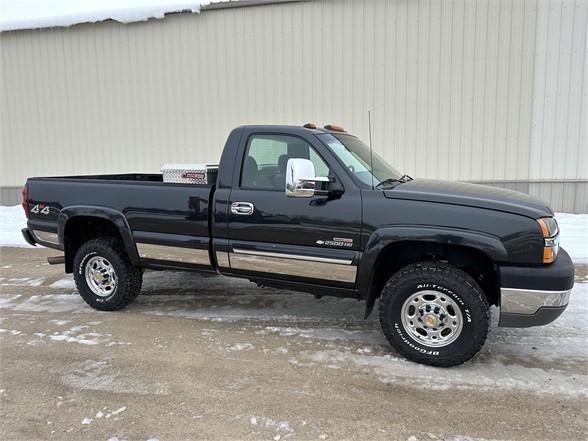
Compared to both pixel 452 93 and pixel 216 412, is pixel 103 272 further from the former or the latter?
pixel 452 93

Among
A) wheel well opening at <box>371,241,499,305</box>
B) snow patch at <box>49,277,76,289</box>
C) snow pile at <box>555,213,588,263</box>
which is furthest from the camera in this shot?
snow pile at <box>555,213,588,263</box>

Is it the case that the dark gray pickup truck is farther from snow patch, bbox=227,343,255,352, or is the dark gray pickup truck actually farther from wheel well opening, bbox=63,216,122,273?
snow patch, bbox=227,343,255,352

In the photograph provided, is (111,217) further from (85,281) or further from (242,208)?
(242,208)

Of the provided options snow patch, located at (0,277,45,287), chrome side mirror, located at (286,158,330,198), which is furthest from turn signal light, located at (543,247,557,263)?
snow patch, located at (0,277,45,287)

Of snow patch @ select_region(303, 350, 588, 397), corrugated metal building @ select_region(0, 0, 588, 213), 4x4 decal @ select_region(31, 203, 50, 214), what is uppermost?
corrugated metal building @ select_region(0, 0, 588, 213)

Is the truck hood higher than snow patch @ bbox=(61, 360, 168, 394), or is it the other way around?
the truck hood

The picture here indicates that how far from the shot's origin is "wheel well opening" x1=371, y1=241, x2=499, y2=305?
3.64 m

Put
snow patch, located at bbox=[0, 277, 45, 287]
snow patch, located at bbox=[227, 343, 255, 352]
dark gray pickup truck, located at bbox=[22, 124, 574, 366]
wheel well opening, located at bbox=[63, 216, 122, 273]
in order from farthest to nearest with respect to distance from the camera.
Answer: snow patch, located at bbox=[0, 277, 45, 287], wheel well opening, located at bbox=[63, 216, 122, 273], snow patch, located at bbox=[227, 343, 255, 352], dark gray pickup truck, located at bbox=[22, 124, 574, 366]

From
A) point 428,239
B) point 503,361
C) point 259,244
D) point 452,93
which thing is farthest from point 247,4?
point 503,361

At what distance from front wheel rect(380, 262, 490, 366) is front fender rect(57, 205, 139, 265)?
8.47ft

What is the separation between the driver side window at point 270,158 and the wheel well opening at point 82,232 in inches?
68.1

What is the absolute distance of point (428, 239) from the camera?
3.44 metres

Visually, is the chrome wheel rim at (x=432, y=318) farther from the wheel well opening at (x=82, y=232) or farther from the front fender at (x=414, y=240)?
the wheel well opening at (x=82, y=232)

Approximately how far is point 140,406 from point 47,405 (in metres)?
0.65
